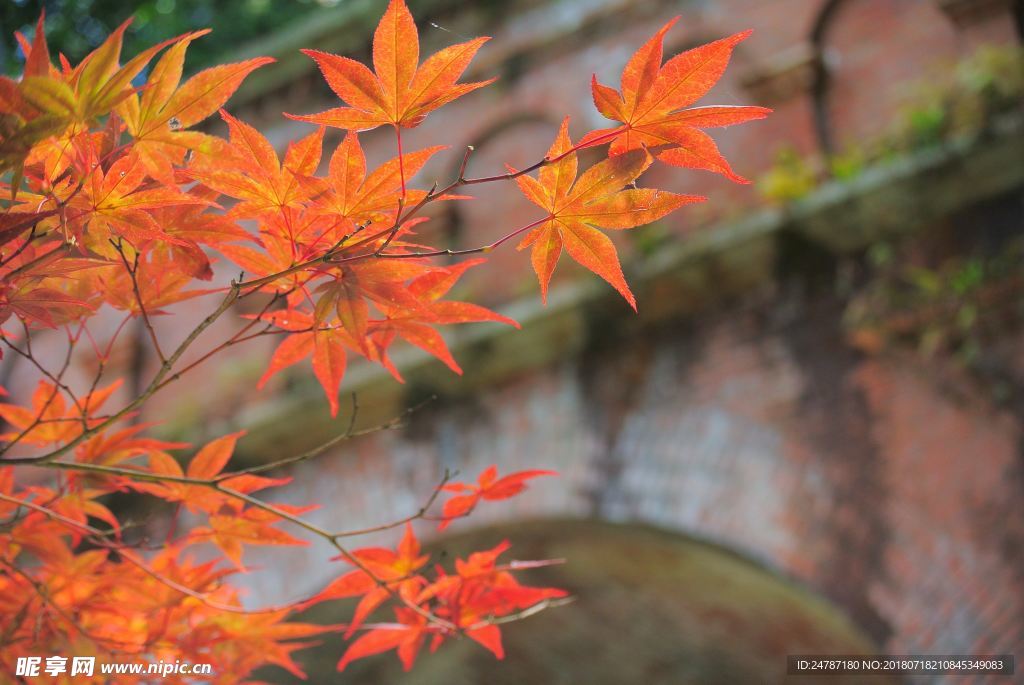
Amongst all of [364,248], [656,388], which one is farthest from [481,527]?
[364,248]

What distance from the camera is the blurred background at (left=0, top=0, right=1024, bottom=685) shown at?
11.4 ft

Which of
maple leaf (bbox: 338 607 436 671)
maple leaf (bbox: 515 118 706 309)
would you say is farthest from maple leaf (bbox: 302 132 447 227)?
maple leaf (bbox: 338 607 436 671)

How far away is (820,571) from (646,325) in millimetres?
1155

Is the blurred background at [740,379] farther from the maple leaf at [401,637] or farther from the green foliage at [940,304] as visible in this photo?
the maple leaf at [401,637]

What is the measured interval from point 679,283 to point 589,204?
2.79 metres

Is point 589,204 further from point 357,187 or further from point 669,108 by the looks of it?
point 357,187

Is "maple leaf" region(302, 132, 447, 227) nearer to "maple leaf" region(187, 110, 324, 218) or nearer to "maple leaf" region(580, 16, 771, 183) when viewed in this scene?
"maple leaf" region(187, 110, 324, 218)

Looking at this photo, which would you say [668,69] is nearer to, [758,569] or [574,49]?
[758,569]

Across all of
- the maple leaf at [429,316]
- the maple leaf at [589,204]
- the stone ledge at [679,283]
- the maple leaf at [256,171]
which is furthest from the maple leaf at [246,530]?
the stone ledge at [679,283]

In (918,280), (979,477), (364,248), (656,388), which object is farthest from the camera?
(656,388)

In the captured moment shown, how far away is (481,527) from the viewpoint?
4.29m

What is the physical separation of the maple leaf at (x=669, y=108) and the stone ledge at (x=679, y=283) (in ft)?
8.74

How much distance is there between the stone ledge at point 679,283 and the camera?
12.2ft

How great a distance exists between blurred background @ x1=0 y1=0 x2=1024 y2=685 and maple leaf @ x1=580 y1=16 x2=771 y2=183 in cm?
Answer: 237
